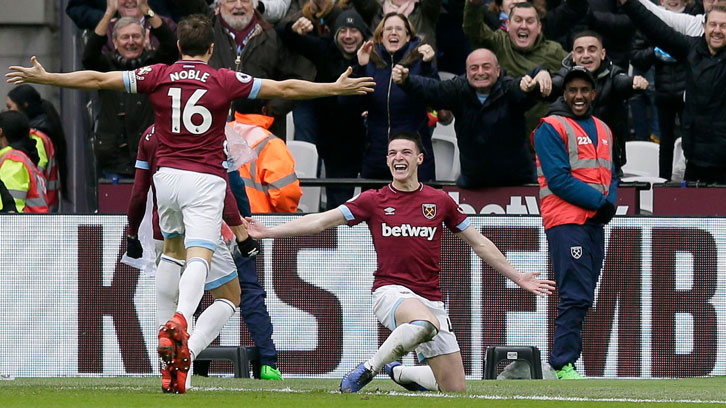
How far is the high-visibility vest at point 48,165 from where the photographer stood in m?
13.8

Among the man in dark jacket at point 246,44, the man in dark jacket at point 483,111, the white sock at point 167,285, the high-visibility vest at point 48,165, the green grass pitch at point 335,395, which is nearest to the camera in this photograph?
the green grass pitch at point 335,395

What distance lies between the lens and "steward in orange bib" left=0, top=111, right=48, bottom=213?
13.2 metres

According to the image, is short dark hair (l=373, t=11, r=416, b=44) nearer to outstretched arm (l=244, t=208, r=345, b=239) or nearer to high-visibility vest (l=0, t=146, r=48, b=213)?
high-visibility vest (l=0, t=146, r=48, b=213)

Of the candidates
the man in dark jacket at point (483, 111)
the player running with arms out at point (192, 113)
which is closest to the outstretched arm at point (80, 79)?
the player running with arms out at point (192, 113)

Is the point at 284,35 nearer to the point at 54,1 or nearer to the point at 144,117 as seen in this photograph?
the point at 144,117

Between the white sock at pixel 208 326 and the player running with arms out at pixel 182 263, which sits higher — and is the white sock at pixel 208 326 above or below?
below

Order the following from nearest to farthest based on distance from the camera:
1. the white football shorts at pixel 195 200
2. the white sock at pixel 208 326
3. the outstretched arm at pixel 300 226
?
the white football shorts at pixel 195 200 < the white sock at pixel 208 326 < the outstretched arm at pixel 300 226

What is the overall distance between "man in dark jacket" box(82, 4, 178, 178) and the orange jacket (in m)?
1.82

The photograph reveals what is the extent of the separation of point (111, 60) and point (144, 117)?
60 centimetres

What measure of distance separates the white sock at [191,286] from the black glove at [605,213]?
12.7 feet

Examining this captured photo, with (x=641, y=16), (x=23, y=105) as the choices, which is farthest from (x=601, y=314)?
(x=23, y=105)

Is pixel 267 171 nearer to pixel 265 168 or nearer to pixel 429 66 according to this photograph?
pixel 265 168

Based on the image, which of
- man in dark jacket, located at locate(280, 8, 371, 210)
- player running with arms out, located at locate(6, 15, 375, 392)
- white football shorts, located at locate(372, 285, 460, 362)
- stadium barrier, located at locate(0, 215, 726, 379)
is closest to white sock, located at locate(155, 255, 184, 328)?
player running with arms out, located at locate(6, 15, 375, 392)

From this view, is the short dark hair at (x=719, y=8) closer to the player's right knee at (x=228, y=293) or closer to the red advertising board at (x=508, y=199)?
the red advertising board at (x=508, y=199)
